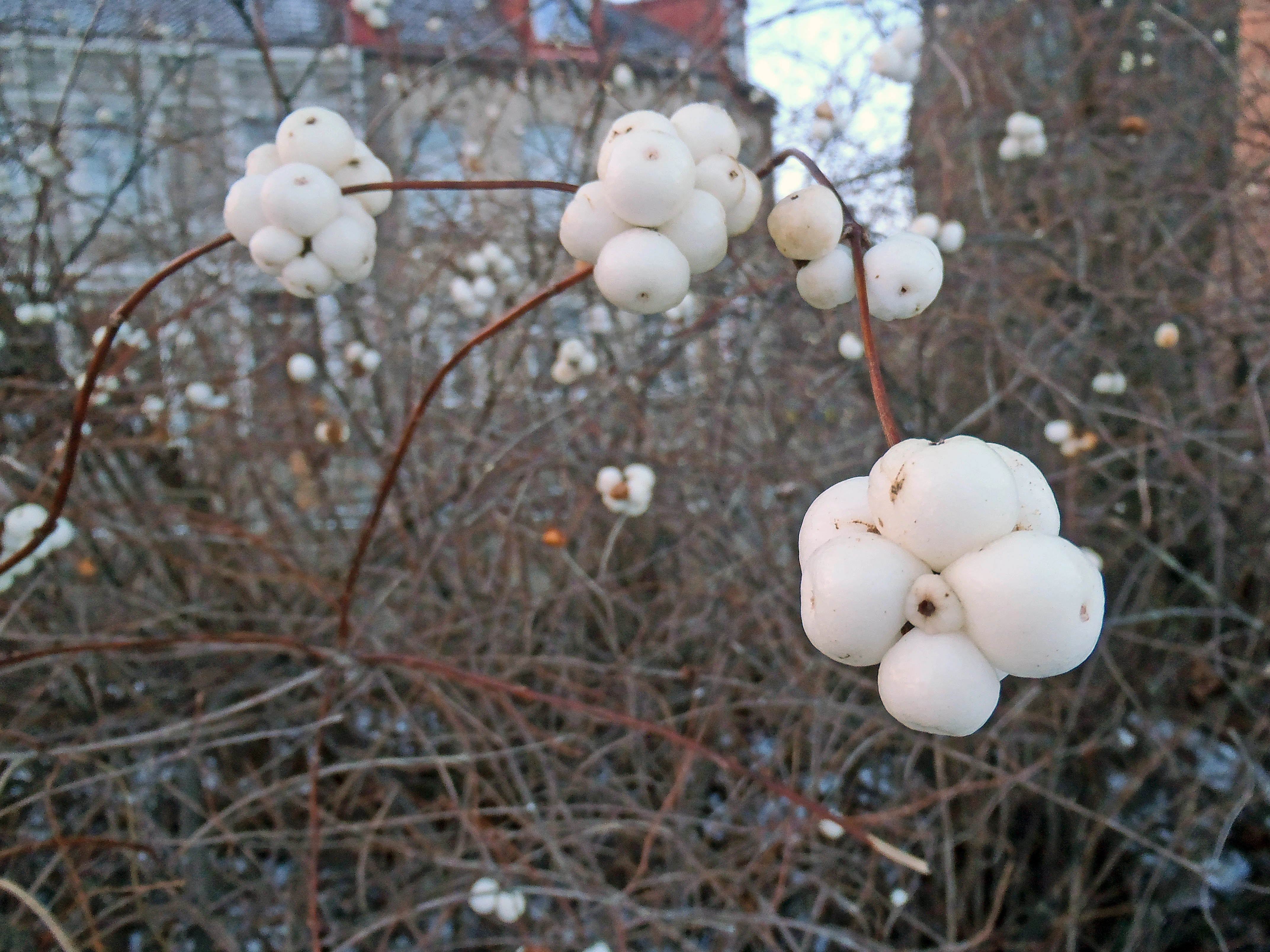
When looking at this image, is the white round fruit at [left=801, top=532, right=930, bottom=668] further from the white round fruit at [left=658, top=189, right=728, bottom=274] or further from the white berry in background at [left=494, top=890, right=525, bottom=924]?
the white berry in background at [left=494, top=890, right=525, bottom=924]

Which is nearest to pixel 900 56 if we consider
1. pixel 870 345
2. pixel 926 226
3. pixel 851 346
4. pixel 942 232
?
pixel 942 232

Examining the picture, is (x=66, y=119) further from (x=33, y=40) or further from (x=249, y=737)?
(x=249, y=737)

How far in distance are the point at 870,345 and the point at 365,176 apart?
0.66 m

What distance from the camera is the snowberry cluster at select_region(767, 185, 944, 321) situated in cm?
75

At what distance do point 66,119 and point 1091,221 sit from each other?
5.13m

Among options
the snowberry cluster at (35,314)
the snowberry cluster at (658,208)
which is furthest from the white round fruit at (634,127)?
the snowberry cluster at (35,314)

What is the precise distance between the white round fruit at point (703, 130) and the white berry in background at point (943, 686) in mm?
544

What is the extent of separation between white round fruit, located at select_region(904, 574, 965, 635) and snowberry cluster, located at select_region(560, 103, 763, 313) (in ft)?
1.13

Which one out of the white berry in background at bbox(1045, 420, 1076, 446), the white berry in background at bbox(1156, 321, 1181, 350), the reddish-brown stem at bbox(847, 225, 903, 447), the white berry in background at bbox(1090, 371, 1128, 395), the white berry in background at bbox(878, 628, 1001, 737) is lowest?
the white berry in background at bbox(1045, 420, 1076, 446)

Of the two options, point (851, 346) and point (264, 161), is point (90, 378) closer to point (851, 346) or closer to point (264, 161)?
point (264, 161)

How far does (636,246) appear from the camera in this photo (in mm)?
754

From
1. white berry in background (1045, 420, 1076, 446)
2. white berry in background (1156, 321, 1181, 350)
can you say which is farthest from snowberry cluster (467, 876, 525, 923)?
white berry in background (1156, 321, 1181, 350)

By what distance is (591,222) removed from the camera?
31.1 inches

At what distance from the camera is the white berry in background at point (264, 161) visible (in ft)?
3.17
